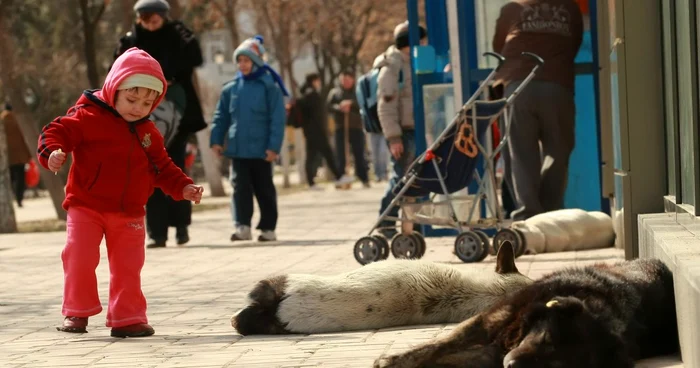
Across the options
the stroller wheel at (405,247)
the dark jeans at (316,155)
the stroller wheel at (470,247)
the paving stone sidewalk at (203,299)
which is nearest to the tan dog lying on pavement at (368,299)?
the paving stone sidewalk at (203,299)

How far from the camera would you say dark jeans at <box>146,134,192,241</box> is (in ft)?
47.1

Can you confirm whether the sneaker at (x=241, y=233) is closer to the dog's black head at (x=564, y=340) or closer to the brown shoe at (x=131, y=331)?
the brown shoe at (x=131, y=331)

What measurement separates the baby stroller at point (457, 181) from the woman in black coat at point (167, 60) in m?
3.43

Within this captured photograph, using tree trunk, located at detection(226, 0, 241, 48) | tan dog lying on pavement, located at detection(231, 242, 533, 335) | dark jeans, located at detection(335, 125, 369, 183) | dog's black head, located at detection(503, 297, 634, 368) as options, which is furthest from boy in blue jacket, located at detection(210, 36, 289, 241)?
tree trunk, located at detection(226, 0, 241, 48)

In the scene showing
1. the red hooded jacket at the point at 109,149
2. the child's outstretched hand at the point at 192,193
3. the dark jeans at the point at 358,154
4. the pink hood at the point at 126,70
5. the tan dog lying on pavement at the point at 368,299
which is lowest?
the dark jeans at the point at 358,154

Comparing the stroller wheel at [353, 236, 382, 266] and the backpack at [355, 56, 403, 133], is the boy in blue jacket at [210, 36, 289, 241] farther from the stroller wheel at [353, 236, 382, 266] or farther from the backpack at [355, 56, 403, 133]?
the stroller wheel at [353, 236, 382, 266]

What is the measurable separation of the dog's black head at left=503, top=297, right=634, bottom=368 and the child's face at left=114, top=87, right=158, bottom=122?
322 centimetres

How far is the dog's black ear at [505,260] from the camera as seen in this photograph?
6541mm

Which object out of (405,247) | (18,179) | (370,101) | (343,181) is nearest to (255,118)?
(370,101)

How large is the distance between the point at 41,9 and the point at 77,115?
36.2m

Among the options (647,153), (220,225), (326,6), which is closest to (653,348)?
(647,153)

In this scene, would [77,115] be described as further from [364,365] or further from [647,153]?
[647,153]

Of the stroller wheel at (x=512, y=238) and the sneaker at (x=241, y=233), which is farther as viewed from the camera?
the sneaker at (x=241, y=233)

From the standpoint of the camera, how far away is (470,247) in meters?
10.9
